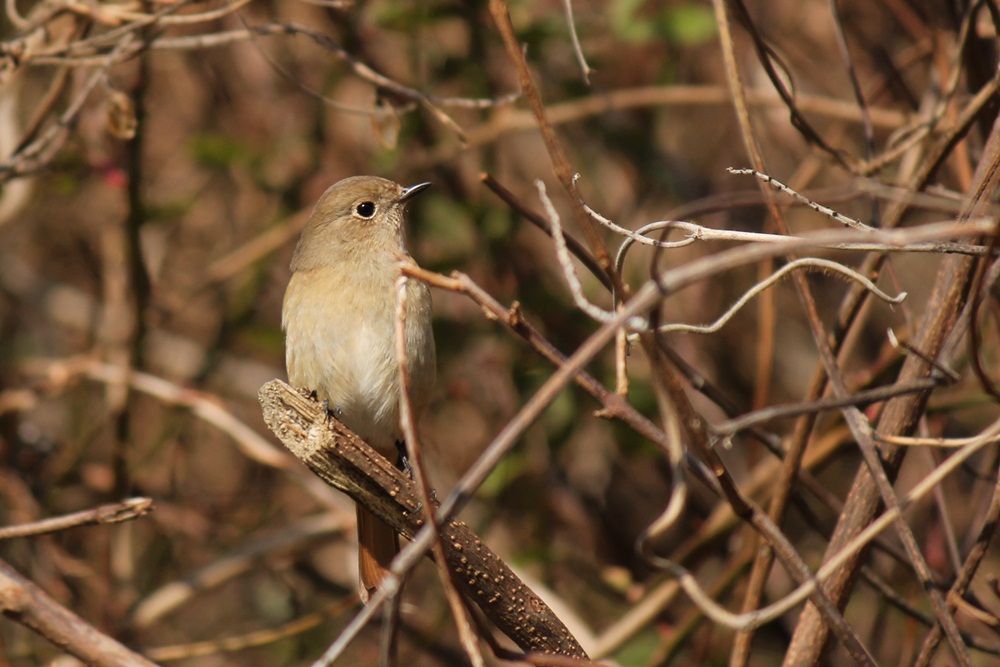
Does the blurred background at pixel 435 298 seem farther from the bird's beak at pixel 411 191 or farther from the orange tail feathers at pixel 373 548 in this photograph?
the orange tail feathers at pixel 373 548

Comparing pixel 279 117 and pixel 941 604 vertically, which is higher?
pixel 279 117

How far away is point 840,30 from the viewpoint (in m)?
3.20

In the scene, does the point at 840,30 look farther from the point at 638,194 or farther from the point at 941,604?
the point at 638,194

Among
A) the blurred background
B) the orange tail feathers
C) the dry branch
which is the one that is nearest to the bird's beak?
the blurred background

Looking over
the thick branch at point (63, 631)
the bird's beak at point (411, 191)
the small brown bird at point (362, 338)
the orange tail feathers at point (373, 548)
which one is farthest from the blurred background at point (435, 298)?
the thick branch at point (63, 631)

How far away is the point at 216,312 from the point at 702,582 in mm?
3159

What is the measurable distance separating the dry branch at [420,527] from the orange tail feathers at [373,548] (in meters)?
1.12

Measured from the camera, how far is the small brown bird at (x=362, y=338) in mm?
3693

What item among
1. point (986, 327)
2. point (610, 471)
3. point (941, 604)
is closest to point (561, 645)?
point (941, 604)

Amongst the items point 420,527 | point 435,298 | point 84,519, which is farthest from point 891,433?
point 435,298

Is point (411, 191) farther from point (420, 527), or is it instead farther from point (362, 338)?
point (420, 527)

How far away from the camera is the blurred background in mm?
4379

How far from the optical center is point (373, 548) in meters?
3.66

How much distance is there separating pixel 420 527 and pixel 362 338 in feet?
4.71
